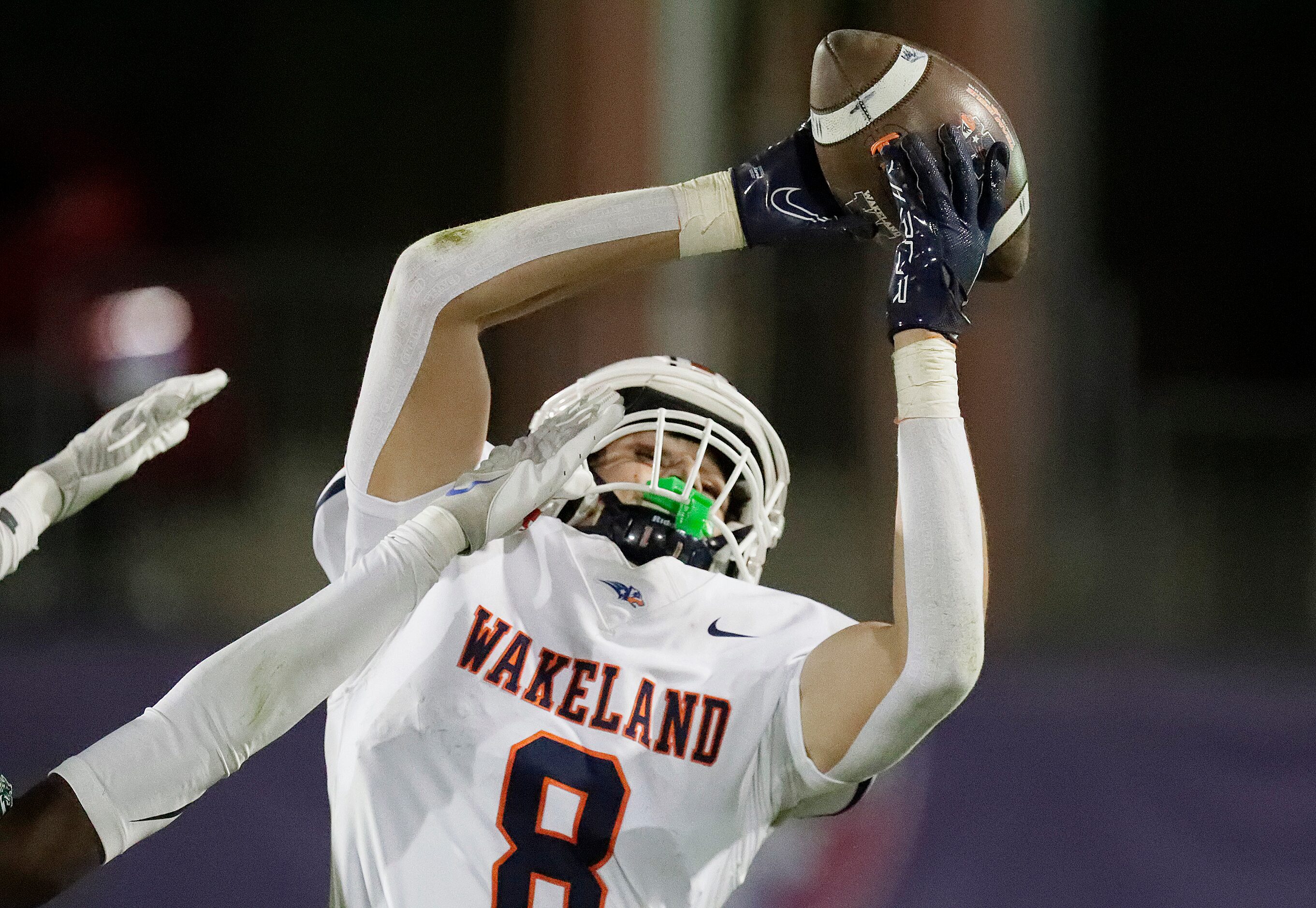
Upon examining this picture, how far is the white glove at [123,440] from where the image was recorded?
2.38 m

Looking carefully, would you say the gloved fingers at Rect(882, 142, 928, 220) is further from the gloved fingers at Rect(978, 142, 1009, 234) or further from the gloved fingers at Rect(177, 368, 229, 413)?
the gloved fingers at Rect(177, 368, 229, 413)

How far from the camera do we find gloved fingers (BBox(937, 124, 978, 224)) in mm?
1729

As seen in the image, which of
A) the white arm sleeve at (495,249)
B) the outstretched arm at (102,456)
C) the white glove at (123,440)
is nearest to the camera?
the white arm sleeve at (495,249)

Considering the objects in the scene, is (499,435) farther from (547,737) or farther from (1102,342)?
(547,737)

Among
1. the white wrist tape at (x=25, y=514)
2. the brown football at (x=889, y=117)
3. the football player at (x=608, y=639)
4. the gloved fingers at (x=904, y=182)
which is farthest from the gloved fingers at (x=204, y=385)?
the gloved fingers at (x=904, y=182)

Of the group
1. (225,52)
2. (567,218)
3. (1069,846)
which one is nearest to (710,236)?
(567,218)

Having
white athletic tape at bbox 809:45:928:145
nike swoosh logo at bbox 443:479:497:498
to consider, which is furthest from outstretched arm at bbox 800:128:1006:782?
nike swoosh logo at bbox 443:479:497:498

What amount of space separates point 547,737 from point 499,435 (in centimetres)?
295

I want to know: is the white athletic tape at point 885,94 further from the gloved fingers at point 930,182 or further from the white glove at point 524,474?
the white glove at point 524,474

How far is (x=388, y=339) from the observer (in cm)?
198

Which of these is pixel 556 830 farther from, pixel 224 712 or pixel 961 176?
pixel 961 176

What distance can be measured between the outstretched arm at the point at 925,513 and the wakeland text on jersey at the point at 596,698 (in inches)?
5.6

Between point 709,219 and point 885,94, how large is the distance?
28cm

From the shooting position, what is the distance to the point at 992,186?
5.75 ft
